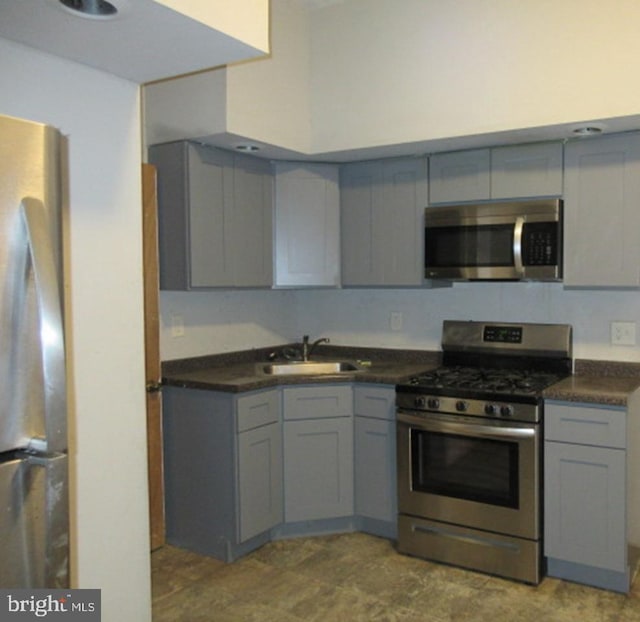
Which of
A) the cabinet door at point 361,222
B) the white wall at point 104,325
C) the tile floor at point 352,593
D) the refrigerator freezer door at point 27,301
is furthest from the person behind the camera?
the cabinet door at point 361,222

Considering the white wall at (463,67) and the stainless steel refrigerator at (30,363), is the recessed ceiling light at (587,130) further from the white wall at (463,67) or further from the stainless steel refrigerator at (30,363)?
the stainless steel refrigerator at (30,363)

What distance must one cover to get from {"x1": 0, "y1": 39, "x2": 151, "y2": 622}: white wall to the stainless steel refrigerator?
1.75ft

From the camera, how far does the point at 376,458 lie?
337 cm

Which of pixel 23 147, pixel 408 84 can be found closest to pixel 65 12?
pixel 23 147

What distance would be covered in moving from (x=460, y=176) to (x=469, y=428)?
1.31m

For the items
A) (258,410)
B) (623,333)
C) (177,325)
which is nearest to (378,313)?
(258,410)

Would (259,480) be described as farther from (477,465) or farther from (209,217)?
(209,217)

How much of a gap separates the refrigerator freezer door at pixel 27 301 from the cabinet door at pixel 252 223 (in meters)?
2.12

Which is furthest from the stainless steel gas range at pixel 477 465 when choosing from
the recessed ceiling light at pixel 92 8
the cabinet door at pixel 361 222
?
the recessed ceiling light at pixel 92 8

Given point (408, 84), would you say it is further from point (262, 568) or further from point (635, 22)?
point (262, 568)

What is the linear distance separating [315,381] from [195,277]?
0.83 meters

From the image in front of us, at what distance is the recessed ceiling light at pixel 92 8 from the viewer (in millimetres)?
1513

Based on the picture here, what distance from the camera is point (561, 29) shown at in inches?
109

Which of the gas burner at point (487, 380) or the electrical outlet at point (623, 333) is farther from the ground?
the electrical outlet at point (623, 333)
